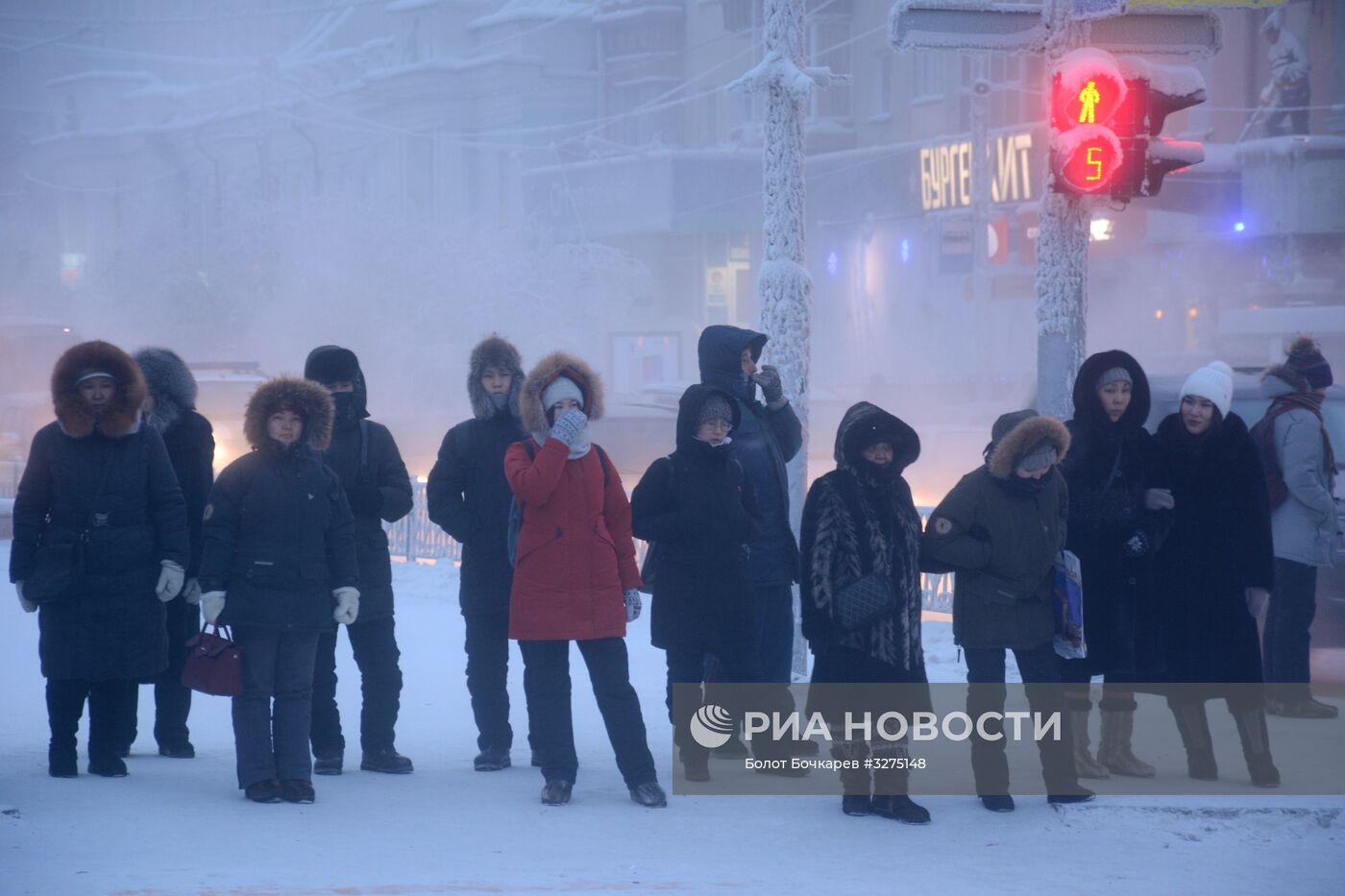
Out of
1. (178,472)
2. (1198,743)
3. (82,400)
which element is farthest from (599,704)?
(1198,743)

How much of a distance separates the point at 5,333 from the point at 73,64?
3587 cm

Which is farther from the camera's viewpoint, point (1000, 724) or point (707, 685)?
point (707, 685)

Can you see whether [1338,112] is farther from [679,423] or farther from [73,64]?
[73,64]

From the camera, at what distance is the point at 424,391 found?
39.2 meters

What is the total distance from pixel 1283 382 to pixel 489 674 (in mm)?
4409

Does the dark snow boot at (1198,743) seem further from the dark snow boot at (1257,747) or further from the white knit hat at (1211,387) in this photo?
the white knit hat at (1211,387)

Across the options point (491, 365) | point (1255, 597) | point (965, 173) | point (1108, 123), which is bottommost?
point (1255, 597)

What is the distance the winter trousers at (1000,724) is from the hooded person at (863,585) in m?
0.28

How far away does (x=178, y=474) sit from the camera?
697 centimetres

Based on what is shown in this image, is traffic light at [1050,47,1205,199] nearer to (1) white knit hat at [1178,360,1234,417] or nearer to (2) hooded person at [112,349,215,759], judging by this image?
(1) white knit hat at [1178,360,1234,417]

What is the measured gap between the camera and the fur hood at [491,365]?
6910mm

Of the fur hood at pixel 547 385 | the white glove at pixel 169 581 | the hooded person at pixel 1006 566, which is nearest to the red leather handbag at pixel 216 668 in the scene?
the white glove at pixel 169 581

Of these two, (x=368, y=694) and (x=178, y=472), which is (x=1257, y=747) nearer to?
(x=368, y=694)

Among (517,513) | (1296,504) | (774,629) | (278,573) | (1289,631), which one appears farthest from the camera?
(1289,631)
